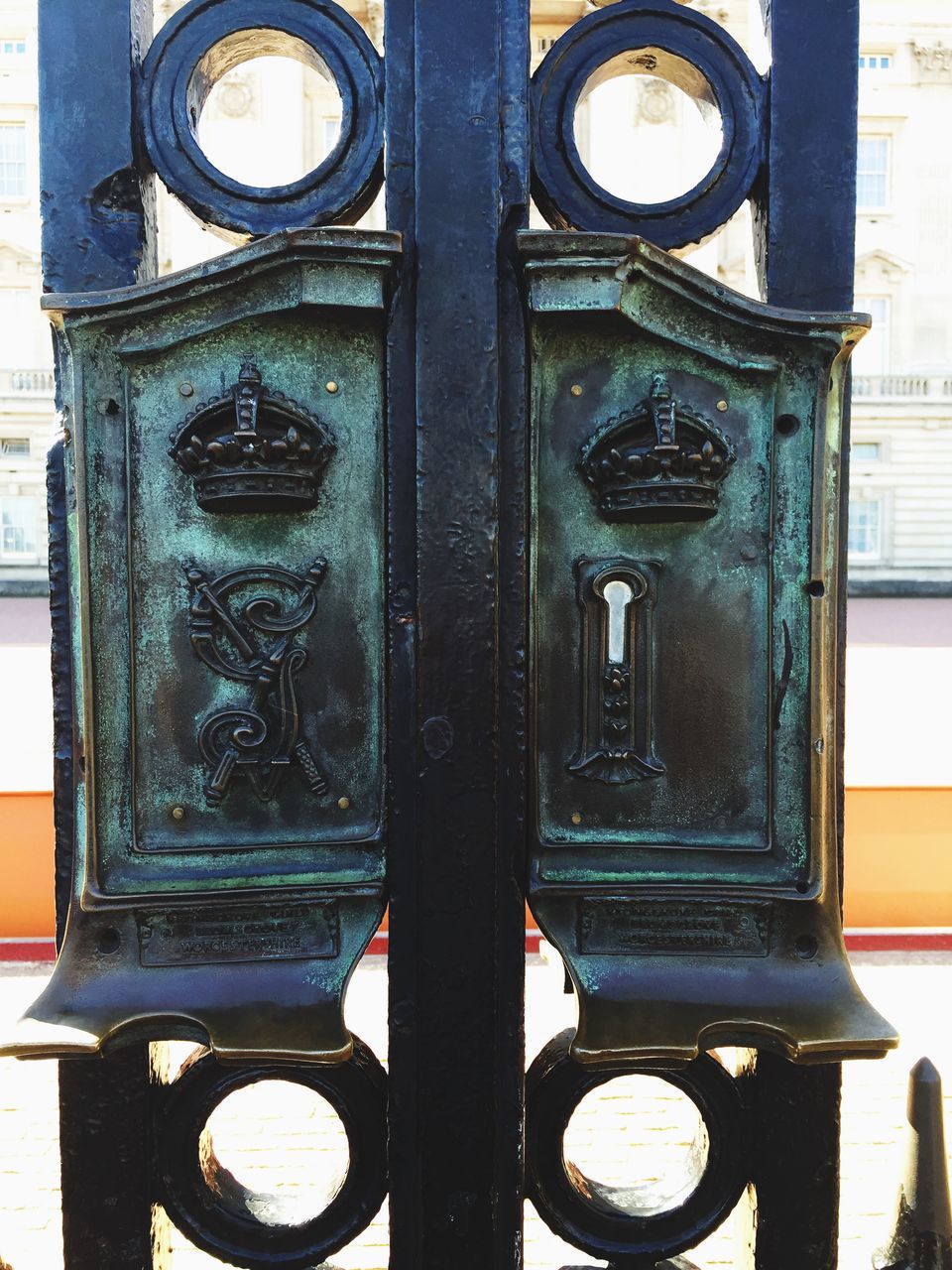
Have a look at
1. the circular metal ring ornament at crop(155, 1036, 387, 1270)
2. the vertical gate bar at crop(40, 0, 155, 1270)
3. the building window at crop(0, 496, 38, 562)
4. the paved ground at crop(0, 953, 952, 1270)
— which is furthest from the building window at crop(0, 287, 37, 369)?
the circular metal ring ornament at crop(155, 1036, 387, 1270)

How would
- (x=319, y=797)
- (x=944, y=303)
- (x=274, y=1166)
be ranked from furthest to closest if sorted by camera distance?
(x=944, y=303) → (x=274, y=1166) → (x=319, y=797)

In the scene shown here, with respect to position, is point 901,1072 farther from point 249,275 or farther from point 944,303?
point 944,303

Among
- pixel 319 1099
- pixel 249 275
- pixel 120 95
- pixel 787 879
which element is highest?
pixel 120 95

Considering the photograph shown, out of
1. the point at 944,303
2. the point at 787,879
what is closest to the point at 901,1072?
the point at 787,879

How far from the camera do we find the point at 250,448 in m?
1.75

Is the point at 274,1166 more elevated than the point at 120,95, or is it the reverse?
the point at 120,95

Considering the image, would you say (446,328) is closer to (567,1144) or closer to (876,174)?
(567,1144)

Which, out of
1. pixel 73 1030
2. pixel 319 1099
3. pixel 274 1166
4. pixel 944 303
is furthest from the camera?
pixel 944 303

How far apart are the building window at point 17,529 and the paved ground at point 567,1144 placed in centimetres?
2407

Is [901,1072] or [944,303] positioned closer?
[901,1072]

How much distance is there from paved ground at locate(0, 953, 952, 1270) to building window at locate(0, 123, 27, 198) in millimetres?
26901

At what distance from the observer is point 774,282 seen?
1.90 metres

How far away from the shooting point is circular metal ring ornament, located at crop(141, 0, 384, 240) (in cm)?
185

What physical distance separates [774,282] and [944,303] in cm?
2903
